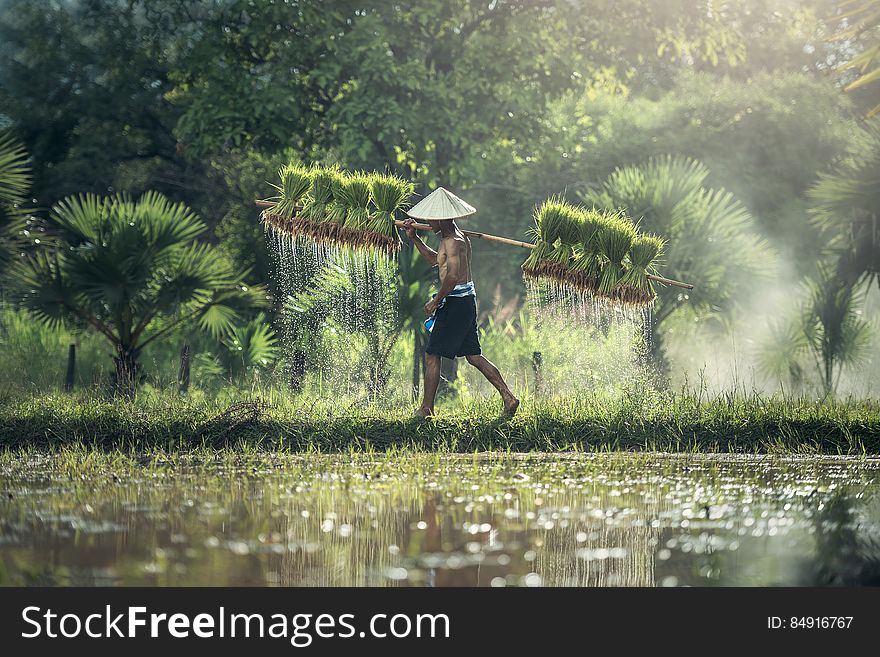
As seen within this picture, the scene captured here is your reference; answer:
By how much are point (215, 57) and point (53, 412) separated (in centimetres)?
722

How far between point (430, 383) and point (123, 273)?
4.12 metres

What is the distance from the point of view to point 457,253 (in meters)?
11.2

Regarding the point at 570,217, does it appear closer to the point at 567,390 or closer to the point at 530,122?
the point at 567,390

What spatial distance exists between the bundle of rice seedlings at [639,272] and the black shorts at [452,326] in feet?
4.95

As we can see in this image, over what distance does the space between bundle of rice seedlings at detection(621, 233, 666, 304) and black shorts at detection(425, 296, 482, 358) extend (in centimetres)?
151

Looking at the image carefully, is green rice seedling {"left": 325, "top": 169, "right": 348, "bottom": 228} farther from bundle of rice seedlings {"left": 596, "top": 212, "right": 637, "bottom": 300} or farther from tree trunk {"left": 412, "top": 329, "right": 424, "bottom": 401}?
tree trunk {"left": 412, "top": 329, "right": 424, "bottom": 401}

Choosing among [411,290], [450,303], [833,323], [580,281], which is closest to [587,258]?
[580,281]

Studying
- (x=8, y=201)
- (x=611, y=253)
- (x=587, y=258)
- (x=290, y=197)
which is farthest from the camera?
(x=8, y=201)

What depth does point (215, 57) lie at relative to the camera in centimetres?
1694

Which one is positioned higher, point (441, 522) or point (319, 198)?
point (319, 198)

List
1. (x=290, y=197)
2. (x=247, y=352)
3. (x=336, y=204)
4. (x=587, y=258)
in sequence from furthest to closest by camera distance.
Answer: (x=247, y=352) → (x=290, y=197) → (x=336, y=204) → (x=587, y=258)
